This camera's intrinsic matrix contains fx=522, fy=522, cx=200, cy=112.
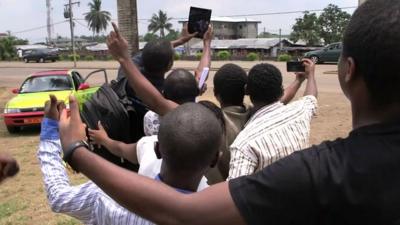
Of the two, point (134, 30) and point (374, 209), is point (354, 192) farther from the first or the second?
point (134, 30)

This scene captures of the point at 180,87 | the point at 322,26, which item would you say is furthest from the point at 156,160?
the point at 322,26

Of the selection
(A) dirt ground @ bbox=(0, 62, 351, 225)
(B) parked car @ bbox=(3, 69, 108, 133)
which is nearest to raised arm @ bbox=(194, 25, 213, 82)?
(A) dirt ground @ bbox=(0, 62, 351, 225)

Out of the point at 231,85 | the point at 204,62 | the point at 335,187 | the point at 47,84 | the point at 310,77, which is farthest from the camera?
the point at 47,84

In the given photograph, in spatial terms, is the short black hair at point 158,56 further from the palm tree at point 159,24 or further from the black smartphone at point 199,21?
the palm tree at point 159,24

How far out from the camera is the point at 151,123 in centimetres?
305

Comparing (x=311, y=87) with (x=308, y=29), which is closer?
(x=311, y=87)

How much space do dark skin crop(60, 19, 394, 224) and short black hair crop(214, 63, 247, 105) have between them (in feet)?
4.92

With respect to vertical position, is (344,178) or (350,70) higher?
(350,70)

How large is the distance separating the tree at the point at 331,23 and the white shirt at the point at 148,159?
5670 centimetres

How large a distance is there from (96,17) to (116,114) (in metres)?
107

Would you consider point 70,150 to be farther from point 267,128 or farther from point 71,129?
point 267,128

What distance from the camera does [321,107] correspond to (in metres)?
14.0

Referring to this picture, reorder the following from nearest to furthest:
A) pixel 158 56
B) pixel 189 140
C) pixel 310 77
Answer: pixel 189 140
pixel 158 56
pixel 310 77

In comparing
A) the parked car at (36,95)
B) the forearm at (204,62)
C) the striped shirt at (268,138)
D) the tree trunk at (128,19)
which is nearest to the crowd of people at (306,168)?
the striped shirt at (268,138)
